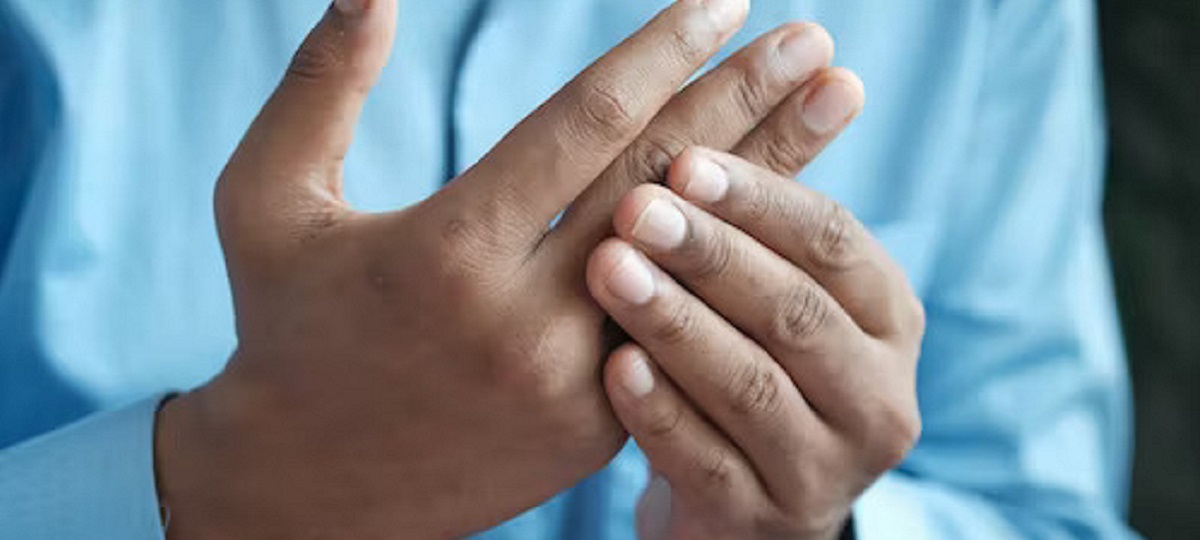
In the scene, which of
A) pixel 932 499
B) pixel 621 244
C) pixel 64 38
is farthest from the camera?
pixel 932 499

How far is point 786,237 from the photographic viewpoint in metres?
0.47

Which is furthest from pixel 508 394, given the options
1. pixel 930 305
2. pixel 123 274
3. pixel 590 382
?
pixel 930 305

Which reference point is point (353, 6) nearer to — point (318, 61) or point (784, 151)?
point (318, 61)

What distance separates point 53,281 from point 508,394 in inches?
8.3

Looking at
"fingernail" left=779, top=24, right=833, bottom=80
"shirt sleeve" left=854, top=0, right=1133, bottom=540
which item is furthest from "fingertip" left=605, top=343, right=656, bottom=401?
"shirt sleeve" left=854, top=0, right=1133, bottom=540

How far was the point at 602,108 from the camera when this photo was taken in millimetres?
436

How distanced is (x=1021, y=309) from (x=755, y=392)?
0.28m

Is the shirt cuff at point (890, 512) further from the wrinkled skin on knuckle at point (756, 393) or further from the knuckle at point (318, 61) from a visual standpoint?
the knuckle at point (318, 61)

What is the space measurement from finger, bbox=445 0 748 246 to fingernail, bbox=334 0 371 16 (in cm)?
6

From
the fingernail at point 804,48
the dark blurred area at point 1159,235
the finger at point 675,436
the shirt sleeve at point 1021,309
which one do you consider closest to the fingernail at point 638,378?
the finger at point 675,436

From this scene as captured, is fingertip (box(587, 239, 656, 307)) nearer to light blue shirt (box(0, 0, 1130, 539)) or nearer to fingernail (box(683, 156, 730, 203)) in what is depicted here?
fingernail (box(683, 156, 730, 203))

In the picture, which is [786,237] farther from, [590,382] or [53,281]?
[53,281]

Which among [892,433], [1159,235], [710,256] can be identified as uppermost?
[710,256]

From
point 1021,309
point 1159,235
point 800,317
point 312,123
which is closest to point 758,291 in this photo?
point 800,317
